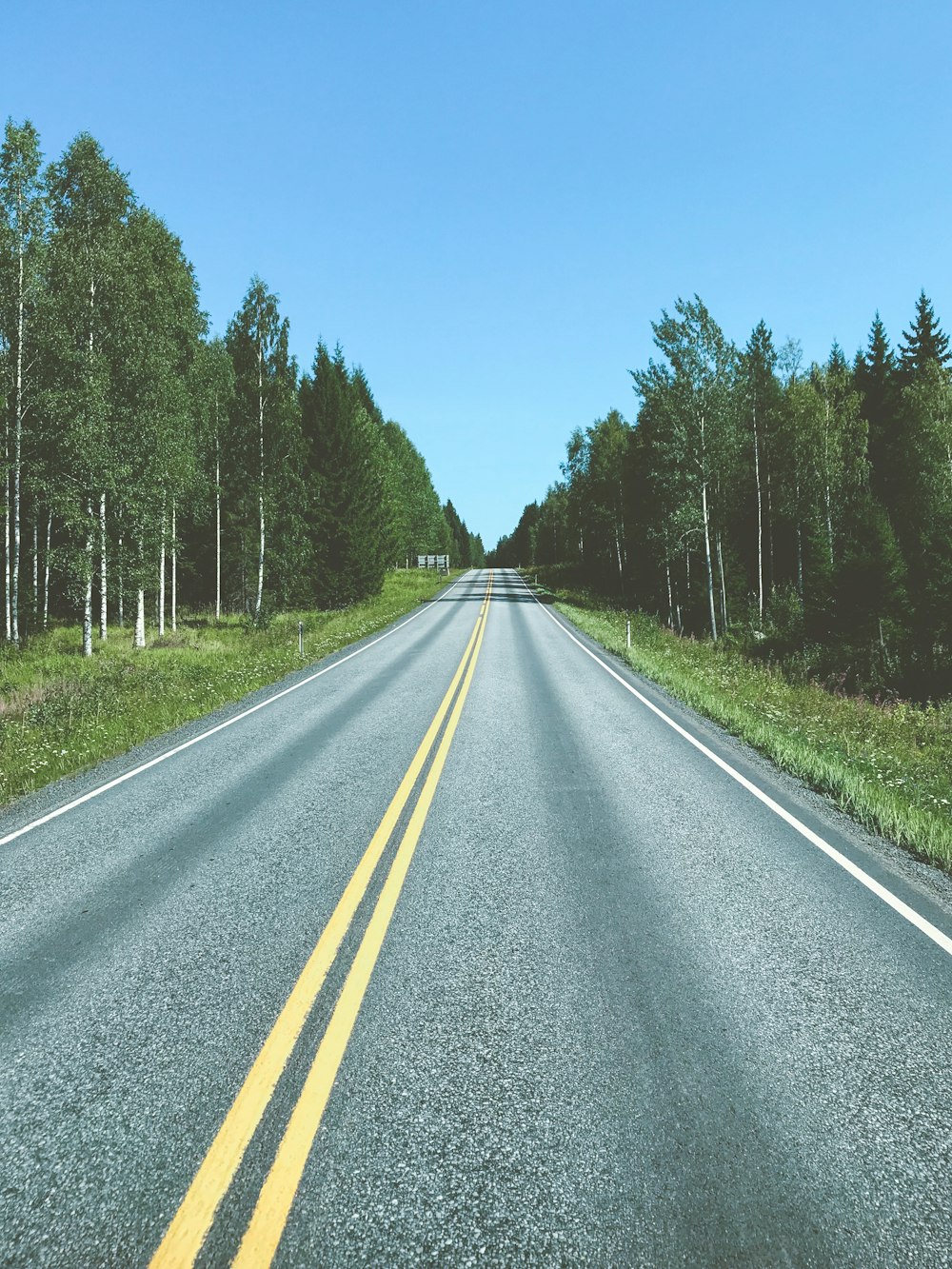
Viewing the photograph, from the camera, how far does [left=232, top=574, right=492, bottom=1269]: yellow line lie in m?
2.33

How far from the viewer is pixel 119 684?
49.4 feet

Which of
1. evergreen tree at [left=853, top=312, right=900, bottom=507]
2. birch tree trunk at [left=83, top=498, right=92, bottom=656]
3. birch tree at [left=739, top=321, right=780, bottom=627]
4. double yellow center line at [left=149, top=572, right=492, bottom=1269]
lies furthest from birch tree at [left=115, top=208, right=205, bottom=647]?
evergreen tree at [left=853, top=312, right=900, bottom=507]

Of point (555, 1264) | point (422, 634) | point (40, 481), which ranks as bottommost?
point (555, 1264)

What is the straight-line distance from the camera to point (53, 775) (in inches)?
346

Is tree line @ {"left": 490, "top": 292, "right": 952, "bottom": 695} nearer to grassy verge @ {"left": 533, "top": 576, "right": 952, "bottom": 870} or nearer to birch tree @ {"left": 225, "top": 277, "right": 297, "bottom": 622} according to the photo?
grassy verge @ {"left": 533, "top": 576, "right": 952, "bottom": 870}

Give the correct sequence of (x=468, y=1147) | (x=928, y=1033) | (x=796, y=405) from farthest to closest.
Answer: (x=796, y=405)
(x=928, y=1033)
(x=468, y=1147)

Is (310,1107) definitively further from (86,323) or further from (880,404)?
(880,404)

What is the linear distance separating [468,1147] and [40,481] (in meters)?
21.1

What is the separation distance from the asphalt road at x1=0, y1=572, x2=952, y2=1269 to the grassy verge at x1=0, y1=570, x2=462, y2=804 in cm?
339

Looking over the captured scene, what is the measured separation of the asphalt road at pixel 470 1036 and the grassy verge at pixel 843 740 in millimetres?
635

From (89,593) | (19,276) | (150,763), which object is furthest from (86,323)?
(150,763)

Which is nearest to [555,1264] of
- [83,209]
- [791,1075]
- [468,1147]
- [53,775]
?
[468,1147]

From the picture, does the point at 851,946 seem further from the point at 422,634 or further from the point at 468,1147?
the point at 422,634

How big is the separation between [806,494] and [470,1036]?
3542 cm
